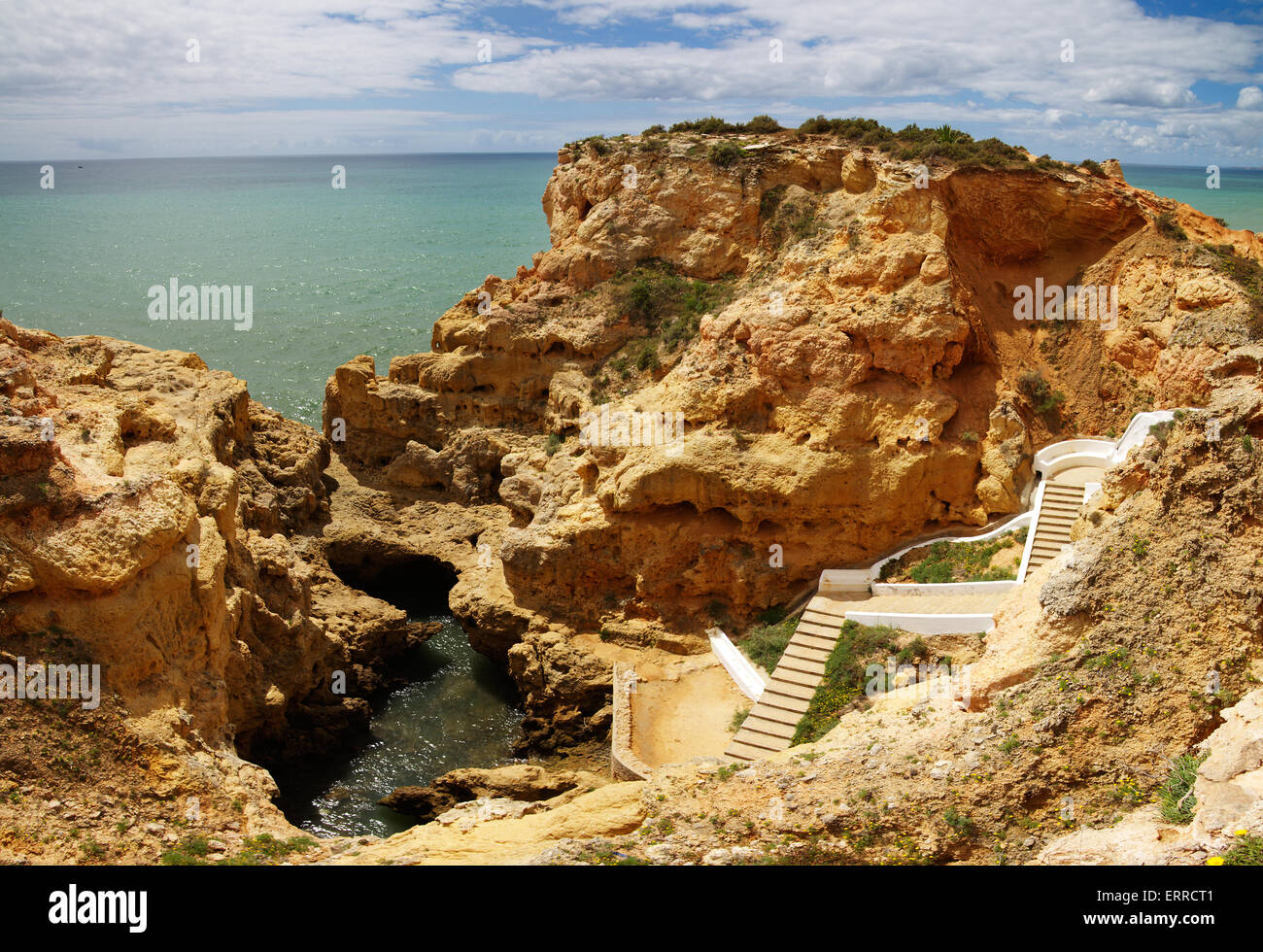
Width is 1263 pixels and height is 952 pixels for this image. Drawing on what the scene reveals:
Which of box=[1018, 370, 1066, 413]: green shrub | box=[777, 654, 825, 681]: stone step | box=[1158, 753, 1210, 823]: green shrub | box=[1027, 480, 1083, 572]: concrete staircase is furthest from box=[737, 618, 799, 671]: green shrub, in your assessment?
box=[1158, 753, 1210, 823]: green shrub

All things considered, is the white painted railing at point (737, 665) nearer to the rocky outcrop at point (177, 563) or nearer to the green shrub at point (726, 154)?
the rocky outcrop at point (177, 563)

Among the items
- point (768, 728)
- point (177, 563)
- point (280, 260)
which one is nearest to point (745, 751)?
point (768, 728)

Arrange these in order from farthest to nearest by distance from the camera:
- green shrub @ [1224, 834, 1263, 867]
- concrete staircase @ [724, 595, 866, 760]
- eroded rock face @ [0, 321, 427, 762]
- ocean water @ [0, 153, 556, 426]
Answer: ocean water @ [0, 153, 556, 426] < concrete staircase @ [724, 595, 866, 760] < eroded rock face @ [0, 321, 427, 762] < green shrub @ [1224, 834, 1263, 867]

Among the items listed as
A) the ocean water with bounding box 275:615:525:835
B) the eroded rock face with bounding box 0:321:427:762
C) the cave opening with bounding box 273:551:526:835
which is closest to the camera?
the eroded rock face with bounding box 0:321:427:762

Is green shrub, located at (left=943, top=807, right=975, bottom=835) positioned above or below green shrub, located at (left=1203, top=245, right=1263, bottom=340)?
below

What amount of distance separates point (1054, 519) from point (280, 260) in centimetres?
6939

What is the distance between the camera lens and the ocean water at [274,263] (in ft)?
181

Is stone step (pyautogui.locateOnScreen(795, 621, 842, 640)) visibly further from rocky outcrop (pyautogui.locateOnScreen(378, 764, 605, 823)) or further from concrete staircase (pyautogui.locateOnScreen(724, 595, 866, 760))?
rocky outcrop (pyautogui.locateOnScreen(378, 764, 605, 823))

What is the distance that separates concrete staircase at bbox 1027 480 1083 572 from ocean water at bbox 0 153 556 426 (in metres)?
33.1

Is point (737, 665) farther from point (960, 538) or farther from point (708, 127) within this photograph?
point (708, 127)

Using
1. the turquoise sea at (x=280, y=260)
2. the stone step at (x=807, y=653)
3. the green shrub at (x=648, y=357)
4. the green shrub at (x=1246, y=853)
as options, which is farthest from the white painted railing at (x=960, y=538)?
the turquoise sea at (x=280, y=260)

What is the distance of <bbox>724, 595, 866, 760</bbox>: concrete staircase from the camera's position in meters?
19.4

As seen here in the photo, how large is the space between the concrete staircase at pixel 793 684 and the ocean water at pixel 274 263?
3004cm

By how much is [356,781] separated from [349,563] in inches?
354
